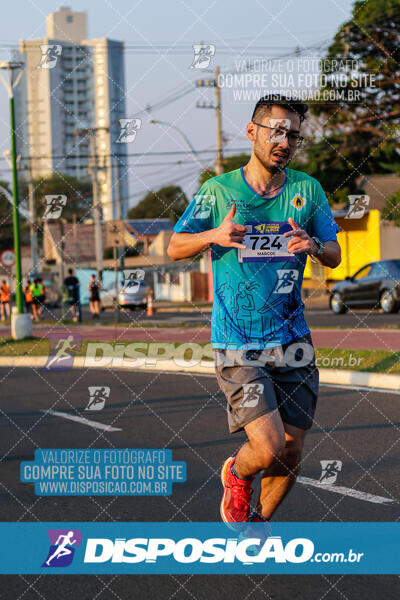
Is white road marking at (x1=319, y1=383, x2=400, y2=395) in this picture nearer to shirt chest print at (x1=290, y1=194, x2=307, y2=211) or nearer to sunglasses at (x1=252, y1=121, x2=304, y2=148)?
shirt chest print at (x1=290, y1=194, x2=307, y2=211)

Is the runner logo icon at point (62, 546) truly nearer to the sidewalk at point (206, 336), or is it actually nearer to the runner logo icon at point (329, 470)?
the runner logo icon at point (329, 470)

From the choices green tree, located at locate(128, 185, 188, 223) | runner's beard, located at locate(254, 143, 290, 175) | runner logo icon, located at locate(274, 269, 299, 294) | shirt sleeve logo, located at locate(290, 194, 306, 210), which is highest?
runner's beard, located at locate(254, 143, 290, 175)

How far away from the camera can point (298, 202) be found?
4371mm

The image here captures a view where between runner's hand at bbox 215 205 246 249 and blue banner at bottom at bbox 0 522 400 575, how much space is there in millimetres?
1390

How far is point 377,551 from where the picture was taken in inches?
180

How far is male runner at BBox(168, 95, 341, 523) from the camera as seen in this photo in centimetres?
421

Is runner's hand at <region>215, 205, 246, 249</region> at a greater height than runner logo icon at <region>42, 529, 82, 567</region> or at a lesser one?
greater

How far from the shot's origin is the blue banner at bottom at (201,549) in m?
4.45

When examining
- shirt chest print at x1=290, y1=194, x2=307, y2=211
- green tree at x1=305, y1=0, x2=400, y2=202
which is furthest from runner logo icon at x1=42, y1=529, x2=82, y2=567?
green tree at x1=305, y1=0, x2=400, y2=202

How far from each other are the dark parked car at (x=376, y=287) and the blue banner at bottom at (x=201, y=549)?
791 inches

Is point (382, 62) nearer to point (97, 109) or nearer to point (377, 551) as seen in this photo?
point (377, 551)

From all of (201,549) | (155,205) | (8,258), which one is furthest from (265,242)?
(155,205)

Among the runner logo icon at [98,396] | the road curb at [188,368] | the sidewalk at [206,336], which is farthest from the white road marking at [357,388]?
the runner logo icon at [98,396]
